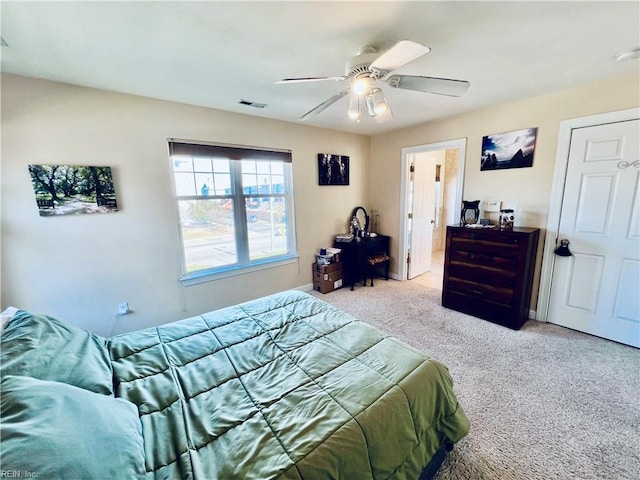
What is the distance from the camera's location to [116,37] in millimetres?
1564

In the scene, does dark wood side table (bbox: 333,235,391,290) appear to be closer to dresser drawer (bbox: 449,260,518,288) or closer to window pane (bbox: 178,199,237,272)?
dresser drawer (bbox: 449,260,518,288)

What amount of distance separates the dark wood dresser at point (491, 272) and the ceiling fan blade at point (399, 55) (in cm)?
211

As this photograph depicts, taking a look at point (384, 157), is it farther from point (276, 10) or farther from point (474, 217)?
point (276, 10)

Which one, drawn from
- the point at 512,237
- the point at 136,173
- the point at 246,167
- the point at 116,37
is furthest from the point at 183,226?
the point at 512,237

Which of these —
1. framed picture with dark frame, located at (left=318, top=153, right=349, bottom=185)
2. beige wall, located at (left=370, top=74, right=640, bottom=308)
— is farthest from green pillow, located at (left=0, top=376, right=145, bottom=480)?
beige wall, located at (left=370, top=74, right=640, bottom=308)

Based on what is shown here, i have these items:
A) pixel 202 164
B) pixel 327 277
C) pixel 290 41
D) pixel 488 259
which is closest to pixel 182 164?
pixel 202 164

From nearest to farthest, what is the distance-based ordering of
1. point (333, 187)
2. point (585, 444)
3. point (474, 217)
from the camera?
point (585, 444)
point (474, 217)
point (333, 187)

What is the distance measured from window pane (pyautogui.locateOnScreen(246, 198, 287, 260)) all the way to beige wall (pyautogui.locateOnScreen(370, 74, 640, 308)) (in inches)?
88.3

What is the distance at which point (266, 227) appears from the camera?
355 centimetres

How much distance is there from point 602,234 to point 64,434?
391cm

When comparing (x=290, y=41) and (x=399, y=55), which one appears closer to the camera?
(x=399, y=55)

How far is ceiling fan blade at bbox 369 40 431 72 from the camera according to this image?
1247 millimetres

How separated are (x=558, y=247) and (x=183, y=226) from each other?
4.07 meters

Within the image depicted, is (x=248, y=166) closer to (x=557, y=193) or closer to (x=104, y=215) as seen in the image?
(x=104, y=215)
